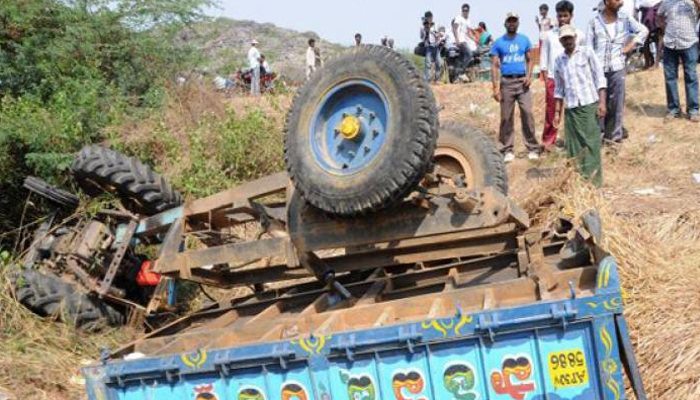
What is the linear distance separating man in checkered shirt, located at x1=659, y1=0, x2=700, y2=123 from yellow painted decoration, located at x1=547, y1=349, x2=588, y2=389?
7046mm

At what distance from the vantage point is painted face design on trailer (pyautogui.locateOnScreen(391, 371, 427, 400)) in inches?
130

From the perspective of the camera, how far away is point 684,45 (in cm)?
897

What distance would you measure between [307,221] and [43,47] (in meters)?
7.27

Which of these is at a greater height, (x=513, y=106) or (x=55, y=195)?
(x=513, y=106)

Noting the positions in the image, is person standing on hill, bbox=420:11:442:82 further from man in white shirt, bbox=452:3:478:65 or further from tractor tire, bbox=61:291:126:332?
tractor tire, bbox=61:291:126:332

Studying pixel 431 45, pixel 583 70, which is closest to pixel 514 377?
pixel 583 70

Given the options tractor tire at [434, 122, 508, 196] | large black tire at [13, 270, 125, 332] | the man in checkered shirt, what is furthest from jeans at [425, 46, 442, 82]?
large black tire at [13, 270, 125, 332]

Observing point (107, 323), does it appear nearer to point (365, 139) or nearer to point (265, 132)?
point (365, 139)

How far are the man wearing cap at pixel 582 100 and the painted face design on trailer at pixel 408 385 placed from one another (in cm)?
434

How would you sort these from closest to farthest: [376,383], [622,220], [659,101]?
[376,383] < [622,220] < [659,101]

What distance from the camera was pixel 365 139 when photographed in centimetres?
414

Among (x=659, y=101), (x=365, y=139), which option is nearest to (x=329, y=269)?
(x=365, y=139)

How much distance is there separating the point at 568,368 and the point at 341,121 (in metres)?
1.88

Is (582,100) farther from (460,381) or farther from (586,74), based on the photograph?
(460,381)
